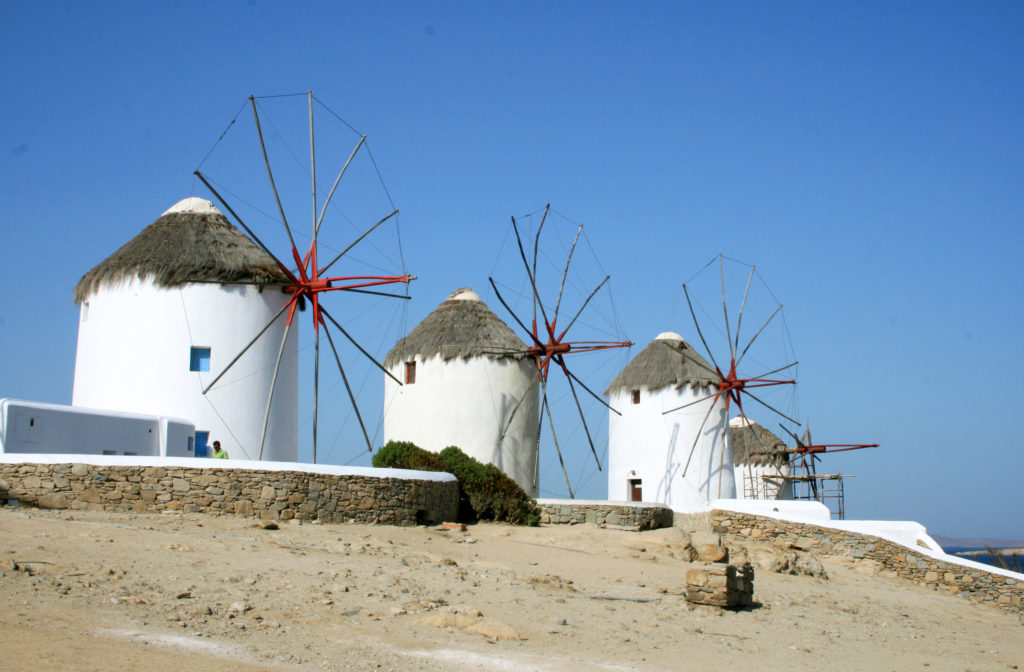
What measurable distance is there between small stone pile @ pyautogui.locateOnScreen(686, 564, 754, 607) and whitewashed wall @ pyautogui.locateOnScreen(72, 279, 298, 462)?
10832mm

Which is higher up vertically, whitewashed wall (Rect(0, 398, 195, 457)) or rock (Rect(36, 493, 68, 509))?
whitewashed wall (Rect(0, 398, 195, 457))

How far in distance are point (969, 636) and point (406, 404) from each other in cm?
1660

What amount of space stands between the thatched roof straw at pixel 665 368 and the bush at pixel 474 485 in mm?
11673

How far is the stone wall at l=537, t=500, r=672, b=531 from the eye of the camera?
21672mm

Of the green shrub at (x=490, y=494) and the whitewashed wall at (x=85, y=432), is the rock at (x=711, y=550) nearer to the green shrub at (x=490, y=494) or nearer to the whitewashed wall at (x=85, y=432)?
the green shrub at (x=490, y=494)

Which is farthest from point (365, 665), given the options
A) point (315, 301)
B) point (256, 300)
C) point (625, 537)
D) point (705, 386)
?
point (705, 386)

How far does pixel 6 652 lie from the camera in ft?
22.1

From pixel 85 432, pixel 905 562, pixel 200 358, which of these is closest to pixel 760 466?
pixel 905 562

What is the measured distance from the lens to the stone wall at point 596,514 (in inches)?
853

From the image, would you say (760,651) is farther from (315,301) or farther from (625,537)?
(315,301)

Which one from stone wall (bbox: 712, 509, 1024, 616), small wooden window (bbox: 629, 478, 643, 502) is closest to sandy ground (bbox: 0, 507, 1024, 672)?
stone wall (bbox: 712, 509, 1024, 616)

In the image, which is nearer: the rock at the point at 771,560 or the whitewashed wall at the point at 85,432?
the whitewashed wall at the point at 85,432

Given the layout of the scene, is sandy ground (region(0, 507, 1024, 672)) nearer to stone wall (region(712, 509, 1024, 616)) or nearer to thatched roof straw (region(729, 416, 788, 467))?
stone wall (region(712, 509, 1024, 616))

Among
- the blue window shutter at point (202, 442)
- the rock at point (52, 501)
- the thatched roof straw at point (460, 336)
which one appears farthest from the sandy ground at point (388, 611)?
the thatched roof straw at point (460, 336)
